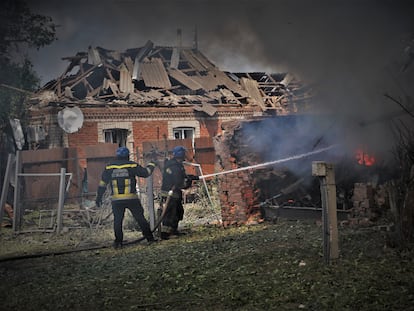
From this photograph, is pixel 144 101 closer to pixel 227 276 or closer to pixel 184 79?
pixel 184 79

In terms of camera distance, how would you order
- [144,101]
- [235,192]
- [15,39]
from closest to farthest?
[235,192] < [15,39] < [144,101]

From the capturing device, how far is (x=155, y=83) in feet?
69.2

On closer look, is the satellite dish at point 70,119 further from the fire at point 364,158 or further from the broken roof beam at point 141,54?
the fire at point 364,158

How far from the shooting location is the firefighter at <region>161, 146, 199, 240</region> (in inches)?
381

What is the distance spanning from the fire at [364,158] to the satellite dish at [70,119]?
12.1m

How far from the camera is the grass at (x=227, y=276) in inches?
189

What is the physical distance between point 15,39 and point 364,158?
9.26 metres

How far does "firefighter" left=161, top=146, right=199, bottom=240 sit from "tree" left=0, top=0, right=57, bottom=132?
5.85 m

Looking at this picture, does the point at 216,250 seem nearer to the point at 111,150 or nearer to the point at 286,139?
the point at 286,139

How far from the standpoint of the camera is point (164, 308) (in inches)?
192

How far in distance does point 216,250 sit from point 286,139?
390 centimetres

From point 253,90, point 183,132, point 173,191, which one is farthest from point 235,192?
point 253,90

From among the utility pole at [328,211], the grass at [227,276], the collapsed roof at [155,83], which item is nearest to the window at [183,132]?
the collapsed roof at [155,83]

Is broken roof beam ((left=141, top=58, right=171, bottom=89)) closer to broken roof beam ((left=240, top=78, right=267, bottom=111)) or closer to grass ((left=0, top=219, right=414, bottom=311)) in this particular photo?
broken roof beam ((left=240, top=78, right=267, bottom=111))
